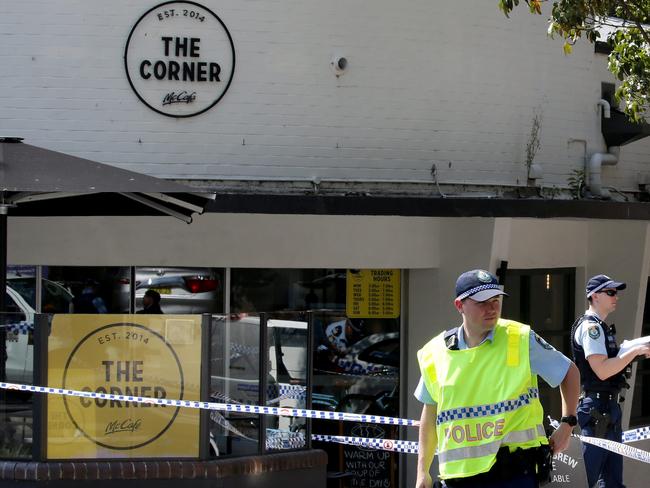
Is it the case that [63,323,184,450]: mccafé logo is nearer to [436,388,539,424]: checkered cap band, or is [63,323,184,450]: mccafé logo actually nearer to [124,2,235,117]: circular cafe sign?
[124,2,235,117]: circular cafe sign

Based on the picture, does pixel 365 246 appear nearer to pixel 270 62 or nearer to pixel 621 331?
pixel 270 62

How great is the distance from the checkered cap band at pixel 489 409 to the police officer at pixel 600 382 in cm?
258

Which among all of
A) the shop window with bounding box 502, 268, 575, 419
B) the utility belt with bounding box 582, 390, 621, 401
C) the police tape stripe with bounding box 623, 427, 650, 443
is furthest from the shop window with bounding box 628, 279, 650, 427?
the utility belt with bounding box 582, 390, 621, 401

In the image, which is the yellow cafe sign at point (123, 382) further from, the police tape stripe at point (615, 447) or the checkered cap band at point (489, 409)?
the checkered cap band at point (489, 409)

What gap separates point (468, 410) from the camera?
487 centimetres

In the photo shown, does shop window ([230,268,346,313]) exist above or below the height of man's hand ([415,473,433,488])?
above

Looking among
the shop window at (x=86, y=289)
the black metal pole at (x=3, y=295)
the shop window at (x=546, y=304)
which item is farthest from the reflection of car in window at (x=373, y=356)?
the black metal pole at (x=3, y=295)

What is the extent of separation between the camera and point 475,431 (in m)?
4.86

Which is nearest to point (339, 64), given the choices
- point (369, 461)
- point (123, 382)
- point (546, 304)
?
point (546, 304)

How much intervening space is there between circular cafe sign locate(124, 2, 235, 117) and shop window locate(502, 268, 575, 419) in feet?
13.6

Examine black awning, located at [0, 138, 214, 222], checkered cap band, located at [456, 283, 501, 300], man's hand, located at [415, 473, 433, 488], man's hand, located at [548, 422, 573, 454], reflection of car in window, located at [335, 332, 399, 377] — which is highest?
black awning, located at [0, 138, 214, 222]

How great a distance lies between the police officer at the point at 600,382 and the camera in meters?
7.31

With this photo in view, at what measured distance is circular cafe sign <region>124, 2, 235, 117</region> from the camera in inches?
416

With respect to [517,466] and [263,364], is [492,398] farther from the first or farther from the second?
[263,364]
